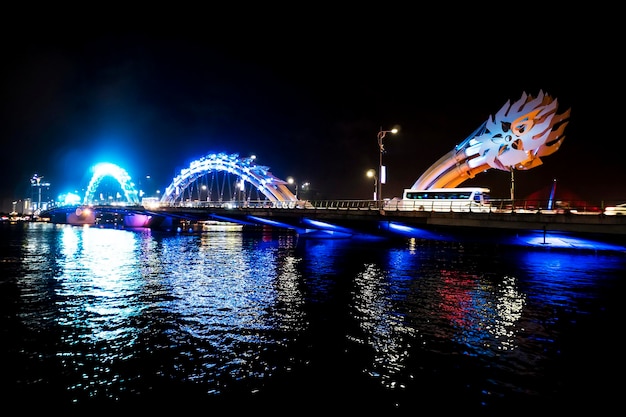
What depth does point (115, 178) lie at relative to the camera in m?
160

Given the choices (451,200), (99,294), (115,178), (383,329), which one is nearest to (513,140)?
(451,200)

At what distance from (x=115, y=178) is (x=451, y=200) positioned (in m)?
141

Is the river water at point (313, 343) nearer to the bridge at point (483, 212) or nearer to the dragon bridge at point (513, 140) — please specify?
the bridge at point (483, 212)

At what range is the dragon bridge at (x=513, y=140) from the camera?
154 ft

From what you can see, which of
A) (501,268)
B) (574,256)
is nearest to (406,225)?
(501,268)

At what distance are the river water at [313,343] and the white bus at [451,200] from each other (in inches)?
565

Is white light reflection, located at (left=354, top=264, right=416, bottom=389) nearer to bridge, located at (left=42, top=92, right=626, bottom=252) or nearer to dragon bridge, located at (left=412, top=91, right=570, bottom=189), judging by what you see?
bridge, located at (left=42, top=92, right=626, bottom=252)

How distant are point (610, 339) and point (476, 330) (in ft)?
13.2

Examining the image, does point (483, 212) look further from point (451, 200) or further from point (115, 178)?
point (115, 178)

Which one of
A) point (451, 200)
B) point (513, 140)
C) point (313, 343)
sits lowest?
point (313, 343)

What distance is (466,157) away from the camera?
56688 mm

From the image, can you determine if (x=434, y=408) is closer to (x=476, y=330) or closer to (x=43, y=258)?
(x=476, y=330)

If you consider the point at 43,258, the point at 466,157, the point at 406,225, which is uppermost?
the point at 466,157

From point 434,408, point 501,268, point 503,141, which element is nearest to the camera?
point 434,408
